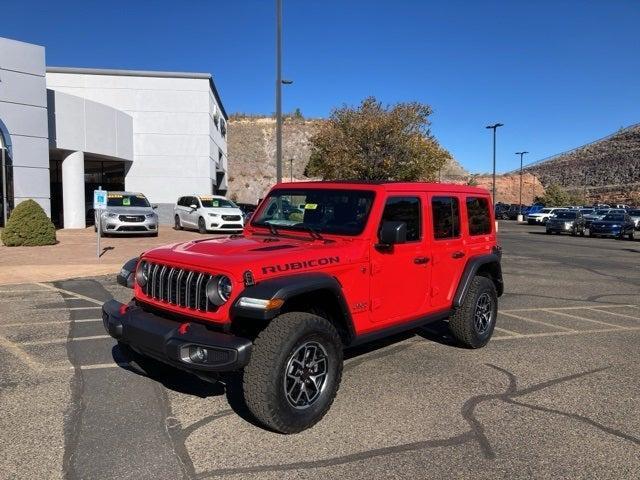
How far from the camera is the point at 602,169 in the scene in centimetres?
8988

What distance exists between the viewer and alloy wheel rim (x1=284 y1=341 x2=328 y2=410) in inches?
148

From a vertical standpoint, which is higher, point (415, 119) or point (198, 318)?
point (415, 119)

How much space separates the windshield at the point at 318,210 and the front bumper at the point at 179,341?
1490 millimetres

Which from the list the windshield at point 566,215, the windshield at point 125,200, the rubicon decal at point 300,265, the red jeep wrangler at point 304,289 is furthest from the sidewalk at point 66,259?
the windshield at point 566,215

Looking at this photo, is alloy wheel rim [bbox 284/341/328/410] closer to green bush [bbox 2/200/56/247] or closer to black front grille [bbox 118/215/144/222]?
green bush [bbox 2/200/56/247]

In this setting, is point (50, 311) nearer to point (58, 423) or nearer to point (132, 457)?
point (58, 423)

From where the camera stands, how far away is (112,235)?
1986 centimetres

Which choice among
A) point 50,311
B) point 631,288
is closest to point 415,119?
point 631,288

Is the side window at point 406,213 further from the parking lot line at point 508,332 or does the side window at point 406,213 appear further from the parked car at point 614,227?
the parked car at point 614,227

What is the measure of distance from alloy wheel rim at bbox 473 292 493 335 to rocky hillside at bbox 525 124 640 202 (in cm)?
7378

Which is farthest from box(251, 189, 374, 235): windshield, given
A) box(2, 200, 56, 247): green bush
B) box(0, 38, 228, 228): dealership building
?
box(0, 38, 228, 228): dealership building

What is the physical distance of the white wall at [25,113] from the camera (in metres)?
19.2

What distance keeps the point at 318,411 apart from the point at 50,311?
532 centimetres

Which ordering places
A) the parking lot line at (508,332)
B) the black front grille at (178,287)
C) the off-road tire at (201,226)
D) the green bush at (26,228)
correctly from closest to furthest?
the black front grille at (178,287), the parking lot line at (508,332), the green bush at (26,228), the off-road tire at (201,226)
